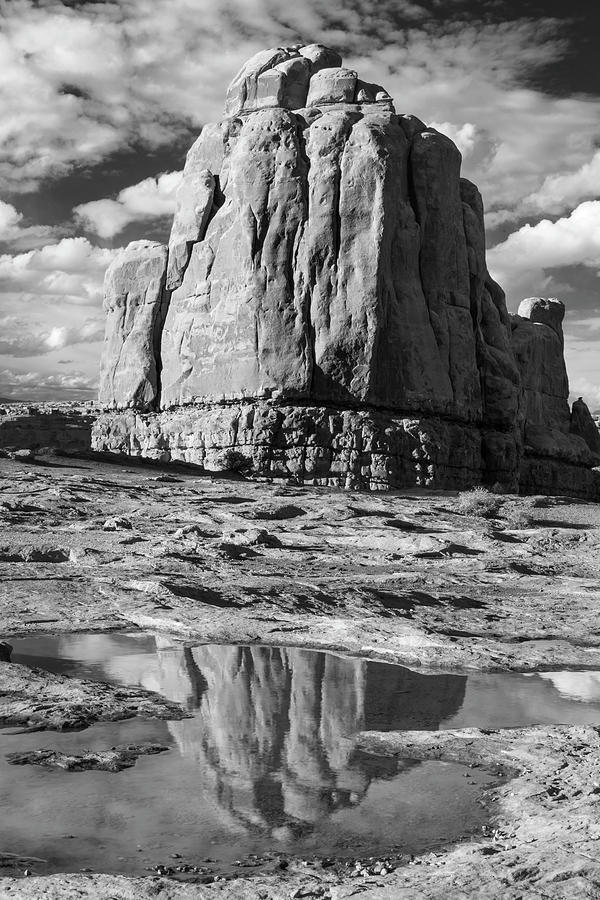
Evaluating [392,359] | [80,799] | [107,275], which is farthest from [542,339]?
[80,799]

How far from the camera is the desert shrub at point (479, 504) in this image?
24891 millimetres

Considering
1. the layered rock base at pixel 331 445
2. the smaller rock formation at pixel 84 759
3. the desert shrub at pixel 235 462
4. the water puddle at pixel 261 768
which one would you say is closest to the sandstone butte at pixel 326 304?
the layered rock base at pixel 331 445

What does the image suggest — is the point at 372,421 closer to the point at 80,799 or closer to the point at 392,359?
the point at 392,359

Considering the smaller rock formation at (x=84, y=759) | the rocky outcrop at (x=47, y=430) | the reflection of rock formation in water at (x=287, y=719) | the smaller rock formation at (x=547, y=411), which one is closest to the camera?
the reflection of rock formation in water at (x=287, y=719)

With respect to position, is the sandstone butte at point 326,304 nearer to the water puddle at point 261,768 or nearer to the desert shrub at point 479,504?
the desert shrub at point 479,504

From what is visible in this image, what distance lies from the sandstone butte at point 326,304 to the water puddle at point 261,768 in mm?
23216

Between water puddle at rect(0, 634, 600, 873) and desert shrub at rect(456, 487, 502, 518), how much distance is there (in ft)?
49.1

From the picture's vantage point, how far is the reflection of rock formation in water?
19.3 ft

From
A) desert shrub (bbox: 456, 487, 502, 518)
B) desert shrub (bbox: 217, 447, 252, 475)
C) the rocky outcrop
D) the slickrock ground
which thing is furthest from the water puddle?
the rocky outcrop

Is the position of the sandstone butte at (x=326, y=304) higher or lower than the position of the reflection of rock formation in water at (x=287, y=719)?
higher

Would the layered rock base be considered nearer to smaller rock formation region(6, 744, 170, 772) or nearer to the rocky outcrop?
the rocky outcrop

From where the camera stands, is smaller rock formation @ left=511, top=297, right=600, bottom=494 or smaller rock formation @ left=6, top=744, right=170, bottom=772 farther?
smaller rock formation @ left=511, top=297, right=600, bottom=494

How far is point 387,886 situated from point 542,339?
1968 inches

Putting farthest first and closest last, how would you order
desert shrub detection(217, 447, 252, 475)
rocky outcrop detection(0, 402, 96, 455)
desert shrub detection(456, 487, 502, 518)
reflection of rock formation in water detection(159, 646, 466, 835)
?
rocky outcrop detection(0, 402, 96, 455)
desert shrub detection(217, 447, 252, 475)
desert shrub detection(456, 487, 502, 518)
reflection of rock formation in water detection(159, 646, 466, 835)
